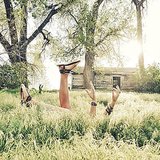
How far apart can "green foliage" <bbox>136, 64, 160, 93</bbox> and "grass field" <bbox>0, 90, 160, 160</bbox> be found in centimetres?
3060

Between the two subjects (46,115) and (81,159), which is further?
(46,115)

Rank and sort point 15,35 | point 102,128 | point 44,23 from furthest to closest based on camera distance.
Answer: point 44,23 < point 15,35 < point 102,128

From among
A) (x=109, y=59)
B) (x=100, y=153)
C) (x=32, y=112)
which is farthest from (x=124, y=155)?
(x=109, y=59)

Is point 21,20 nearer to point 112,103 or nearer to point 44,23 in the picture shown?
point 44,23

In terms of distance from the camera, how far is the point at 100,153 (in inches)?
186

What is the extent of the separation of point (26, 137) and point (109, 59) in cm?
3310

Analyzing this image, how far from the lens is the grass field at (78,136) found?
476 cm

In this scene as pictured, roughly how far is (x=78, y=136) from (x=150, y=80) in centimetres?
3419

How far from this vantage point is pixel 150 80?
130 feet

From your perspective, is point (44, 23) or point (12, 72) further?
point (44, 23)

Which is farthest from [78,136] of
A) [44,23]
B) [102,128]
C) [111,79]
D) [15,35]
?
[111,79]

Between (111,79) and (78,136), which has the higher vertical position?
(111,79)

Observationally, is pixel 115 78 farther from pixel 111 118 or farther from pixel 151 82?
pixel 111 118

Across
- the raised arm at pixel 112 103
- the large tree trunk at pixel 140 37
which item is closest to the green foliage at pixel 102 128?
the raised arm at pixel 112 103
